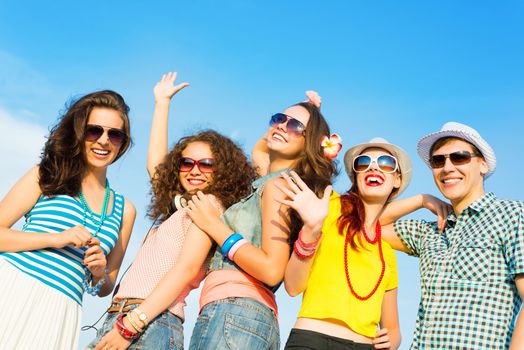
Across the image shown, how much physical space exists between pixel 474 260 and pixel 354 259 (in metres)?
1.05

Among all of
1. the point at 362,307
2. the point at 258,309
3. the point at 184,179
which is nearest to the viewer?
the point at 258,309

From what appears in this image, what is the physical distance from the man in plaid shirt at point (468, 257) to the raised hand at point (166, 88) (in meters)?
3.34

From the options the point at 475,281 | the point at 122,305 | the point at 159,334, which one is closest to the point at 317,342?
the point at 159,334

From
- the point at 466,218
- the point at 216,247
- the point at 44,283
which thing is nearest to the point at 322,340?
the point at 216,247

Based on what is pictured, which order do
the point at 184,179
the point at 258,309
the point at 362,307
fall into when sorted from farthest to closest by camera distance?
the point at 184,179
the point at 362,307
the point at 258,309

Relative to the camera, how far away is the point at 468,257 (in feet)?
16.5

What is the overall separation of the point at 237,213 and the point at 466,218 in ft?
7.08

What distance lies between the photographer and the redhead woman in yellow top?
4.87 metres

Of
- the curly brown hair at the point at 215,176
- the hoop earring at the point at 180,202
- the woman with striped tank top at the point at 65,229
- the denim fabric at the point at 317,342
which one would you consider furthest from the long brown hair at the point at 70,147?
the denim fabric at the point at 317,342

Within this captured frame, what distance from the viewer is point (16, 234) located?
533cm

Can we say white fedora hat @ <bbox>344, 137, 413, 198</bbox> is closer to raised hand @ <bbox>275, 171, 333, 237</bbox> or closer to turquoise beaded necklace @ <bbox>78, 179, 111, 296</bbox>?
raised hand @ <bbox>275, 171, 333, 237</bbox>

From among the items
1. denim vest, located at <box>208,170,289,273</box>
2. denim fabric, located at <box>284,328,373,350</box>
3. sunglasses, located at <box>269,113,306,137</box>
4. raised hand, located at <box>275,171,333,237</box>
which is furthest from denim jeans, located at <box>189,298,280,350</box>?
sunglasses, located at <box>269,113,306,137</box>

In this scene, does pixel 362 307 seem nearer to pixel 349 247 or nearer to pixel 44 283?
pixel 349 247

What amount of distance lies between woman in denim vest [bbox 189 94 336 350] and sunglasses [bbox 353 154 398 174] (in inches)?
10.3
